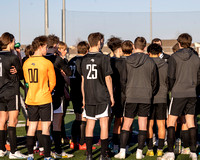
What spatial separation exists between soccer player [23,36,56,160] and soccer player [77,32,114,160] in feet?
1.96

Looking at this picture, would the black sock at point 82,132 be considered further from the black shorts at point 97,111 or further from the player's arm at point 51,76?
the player's arm at point 51,76

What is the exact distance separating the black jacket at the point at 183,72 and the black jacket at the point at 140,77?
35 cm

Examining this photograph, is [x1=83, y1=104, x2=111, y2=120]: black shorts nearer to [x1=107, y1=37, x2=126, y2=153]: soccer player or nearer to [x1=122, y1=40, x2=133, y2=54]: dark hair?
[x1=107, y1=37, x2=126, y2=153]: soccer player

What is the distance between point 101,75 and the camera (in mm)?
A: 6582

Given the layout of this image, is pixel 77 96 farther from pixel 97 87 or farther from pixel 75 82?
pixel 97 87

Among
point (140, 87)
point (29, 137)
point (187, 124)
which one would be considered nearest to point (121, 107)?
point (140, 87)

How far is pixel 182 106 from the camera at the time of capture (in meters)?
6.83

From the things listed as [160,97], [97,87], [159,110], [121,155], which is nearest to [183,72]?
[160,97]

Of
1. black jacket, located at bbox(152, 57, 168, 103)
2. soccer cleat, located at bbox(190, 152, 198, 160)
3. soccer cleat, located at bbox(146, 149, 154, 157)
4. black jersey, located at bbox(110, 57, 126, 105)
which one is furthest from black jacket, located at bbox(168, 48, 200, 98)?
soccer cleat, located at bbox(146, 149, 154, 157)

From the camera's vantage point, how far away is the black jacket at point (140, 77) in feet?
22.6

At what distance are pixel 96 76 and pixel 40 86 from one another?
0.94 metres

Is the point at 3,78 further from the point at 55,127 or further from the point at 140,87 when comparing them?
the point at 140,87

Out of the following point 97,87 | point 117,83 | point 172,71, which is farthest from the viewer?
point 117,83

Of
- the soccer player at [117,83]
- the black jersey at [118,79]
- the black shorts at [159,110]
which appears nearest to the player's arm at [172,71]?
the black shorts at [159,110]
